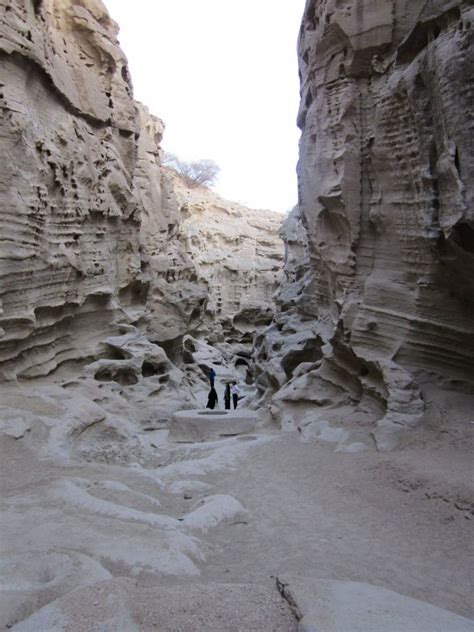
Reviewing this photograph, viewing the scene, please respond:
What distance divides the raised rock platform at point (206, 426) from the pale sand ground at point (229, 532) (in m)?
3.81

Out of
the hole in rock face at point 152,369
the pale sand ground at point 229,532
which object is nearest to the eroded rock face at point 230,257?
the hole in rock face at point 152,369

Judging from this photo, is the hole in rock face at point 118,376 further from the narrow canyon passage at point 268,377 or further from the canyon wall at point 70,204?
the canyon wall at point 70,204

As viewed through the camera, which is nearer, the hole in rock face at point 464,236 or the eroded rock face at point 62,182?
the hole in rock face at point 464,236

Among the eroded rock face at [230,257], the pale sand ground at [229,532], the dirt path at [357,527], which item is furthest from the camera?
the eroded rock face at [230,257]

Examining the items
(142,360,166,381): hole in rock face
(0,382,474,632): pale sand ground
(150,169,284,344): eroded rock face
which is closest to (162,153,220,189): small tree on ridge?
(150,169,284,344): eroded rock face

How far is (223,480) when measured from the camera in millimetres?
6270

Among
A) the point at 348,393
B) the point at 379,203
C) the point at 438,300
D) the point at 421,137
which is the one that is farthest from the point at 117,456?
the point at 421,137

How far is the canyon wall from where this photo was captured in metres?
8.92

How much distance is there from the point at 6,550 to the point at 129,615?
1332mm

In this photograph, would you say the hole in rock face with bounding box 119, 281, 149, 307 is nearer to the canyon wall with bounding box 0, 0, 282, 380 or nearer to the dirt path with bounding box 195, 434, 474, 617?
the canyon wall with bounding box 0, 0, 282, 380

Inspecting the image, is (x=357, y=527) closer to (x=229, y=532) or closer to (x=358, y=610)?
(x=229, y=532)

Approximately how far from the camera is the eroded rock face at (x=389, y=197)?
6.74 m

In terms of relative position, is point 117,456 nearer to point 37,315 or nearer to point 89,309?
point 37,315

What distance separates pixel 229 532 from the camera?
4395 millimetres
